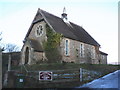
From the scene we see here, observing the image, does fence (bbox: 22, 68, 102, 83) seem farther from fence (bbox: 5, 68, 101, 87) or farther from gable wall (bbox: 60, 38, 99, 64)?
gable wall (bbox: 60, 38, 99, 64)

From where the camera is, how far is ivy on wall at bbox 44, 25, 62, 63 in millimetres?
21625

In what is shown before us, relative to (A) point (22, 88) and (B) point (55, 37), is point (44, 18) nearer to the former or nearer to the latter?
(B) point (55, 37)

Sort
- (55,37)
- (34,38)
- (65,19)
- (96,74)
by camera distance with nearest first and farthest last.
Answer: (96,74), (55,37), (34,38), (65,19)

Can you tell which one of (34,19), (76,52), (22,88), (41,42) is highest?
(34,19)

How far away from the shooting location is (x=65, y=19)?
28922 mm

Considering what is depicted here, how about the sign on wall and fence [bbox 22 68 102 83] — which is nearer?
fence [bbox 22 68 102 83]

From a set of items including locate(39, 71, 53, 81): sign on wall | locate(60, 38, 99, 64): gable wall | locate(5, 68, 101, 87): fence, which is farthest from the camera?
locate(60, 38, 99, 64): gable wall

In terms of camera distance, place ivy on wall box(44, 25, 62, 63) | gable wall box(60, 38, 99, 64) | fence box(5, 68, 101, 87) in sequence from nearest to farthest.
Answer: fence box(5, 68, 101, 87), ivy on wall box(44, 25, 62, 63), gable wall box(60, 38, 99, 64)

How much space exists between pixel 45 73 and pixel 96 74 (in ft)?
17.0

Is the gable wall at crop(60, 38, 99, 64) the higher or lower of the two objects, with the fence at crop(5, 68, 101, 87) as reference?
higher

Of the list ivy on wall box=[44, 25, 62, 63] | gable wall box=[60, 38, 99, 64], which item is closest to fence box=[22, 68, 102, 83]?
ivy on wall box=[44, 25, 62, 63]

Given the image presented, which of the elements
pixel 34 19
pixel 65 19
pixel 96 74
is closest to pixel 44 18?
pixel 34 19

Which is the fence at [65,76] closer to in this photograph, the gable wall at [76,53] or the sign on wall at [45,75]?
the sign on wall at [45,75]

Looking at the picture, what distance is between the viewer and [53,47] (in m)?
21.8
